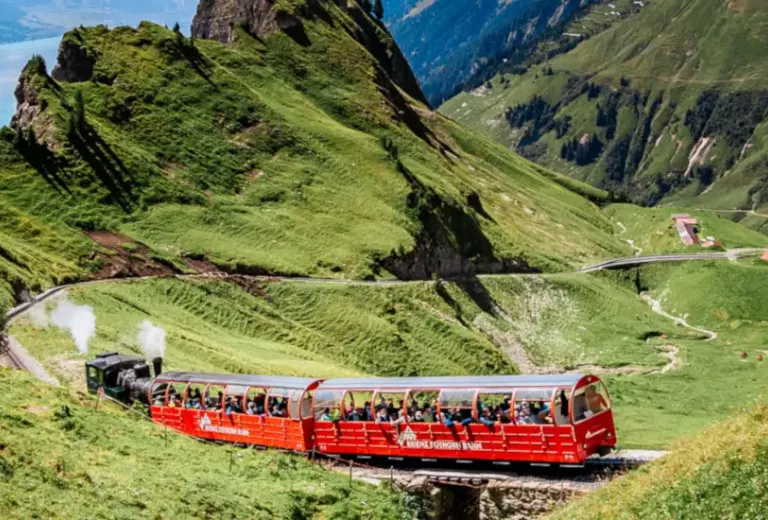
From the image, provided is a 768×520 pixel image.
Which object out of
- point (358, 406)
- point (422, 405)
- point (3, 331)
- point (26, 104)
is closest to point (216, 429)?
point (358, 406)

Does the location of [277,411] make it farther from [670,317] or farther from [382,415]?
[670,317]

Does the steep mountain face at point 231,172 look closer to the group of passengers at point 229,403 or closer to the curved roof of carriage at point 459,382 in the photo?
the group of passengers at point 229,403

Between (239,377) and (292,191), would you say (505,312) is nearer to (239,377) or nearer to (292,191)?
(292,191)

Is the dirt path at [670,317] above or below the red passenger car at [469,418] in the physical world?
above

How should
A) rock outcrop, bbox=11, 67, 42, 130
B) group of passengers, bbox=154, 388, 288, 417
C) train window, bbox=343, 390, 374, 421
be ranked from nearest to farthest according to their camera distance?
train window, bbox=343, 390, 374, 421 → group of passengers, bbox=154, 388, 288, 417 → rock outcrop, bbox=11, 67, 42, 130

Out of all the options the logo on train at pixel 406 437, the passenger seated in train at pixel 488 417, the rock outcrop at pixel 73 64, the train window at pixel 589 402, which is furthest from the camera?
the rock outcrop at pixel 73 64

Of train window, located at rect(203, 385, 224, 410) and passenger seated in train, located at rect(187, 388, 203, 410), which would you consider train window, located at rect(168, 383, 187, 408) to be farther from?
train window, located at rect(203, 385, 224, 410)

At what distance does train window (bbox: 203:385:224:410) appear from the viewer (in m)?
45.3

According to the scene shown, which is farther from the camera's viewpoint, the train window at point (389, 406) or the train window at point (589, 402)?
the train window at point (389, 406)

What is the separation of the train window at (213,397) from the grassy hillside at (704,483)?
22.8 meters

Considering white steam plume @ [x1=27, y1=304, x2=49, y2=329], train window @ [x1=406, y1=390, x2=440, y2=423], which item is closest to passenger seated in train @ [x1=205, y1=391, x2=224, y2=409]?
train window @ [x1=406, y1=390, x2=440, y2=423]

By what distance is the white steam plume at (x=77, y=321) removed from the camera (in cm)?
5710

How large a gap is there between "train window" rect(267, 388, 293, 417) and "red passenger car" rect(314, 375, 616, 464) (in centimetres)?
163

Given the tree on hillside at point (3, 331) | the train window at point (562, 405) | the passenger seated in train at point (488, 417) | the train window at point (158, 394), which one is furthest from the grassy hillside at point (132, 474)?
the tree on hillside at point (3, 331)
